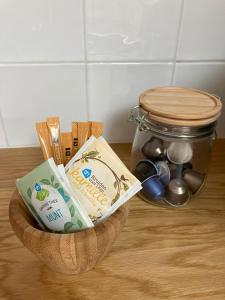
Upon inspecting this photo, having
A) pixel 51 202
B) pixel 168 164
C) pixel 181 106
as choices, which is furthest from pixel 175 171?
pixel 51 202

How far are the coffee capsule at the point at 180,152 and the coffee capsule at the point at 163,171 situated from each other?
20 millimetres

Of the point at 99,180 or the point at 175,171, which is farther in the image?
the point at 175,171

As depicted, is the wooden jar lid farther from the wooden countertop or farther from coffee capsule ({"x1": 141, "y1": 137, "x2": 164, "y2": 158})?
the wooden countertop

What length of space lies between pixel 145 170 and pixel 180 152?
0.07 m

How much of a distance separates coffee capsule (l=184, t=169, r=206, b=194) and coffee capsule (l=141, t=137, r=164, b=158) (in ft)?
0.20

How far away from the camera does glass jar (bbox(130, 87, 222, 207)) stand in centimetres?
43

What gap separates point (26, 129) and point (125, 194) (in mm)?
347

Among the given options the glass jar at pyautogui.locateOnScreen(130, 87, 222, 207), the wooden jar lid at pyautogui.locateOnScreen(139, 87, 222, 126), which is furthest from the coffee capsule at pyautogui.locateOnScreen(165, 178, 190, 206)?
the wooden jar lid at pyautogui.locateOnScreen(139, 87, 222, 126)

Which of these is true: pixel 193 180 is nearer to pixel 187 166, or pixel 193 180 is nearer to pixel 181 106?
pixel 187 166

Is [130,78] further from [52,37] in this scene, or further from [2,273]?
[2,273]

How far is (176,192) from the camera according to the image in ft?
1.61

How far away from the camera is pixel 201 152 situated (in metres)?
0.52

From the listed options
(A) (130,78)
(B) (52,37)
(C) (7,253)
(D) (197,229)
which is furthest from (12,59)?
(D) (197,229)

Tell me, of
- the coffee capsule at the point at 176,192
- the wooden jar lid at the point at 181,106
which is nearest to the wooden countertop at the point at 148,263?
the coffee capsule at the point at 176,192
